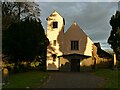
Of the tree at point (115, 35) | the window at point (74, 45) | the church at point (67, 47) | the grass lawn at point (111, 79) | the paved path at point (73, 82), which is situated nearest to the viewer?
the paved path at point (73, 82)

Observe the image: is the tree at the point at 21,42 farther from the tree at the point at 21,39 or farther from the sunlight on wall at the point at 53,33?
the sunlight on wall at the point at 53,33

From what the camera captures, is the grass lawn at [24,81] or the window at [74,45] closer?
the grass lawn at [24,81]

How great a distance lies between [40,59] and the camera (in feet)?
185

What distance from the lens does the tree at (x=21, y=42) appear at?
43406 millimetres

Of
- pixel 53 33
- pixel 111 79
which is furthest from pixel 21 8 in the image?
pixel 111 79

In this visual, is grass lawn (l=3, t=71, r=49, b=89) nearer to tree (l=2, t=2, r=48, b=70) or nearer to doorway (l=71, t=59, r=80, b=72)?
tree (l=2, t=2, r=48, b=70)

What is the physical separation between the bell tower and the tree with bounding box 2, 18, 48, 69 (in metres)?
10.4

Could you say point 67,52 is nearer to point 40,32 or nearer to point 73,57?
point 73,57

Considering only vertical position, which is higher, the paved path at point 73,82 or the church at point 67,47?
the church at point 67,47

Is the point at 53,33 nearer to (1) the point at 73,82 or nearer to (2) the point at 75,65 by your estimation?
(2) the point at 75,65

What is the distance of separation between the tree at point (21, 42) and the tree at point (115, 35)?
17.5 m

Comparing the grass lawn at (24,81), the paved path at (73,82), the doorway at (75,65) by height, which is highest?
the doorway at (75,65)

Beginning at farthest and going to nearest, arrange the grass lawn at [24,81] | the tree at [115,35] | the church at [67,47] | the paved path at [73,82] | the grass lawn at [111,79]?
the tree at [115,35] < the church at [67,47] < the grass lawn at [111,79] < the paved path at [73,82] < the grass lawn at [24,81]

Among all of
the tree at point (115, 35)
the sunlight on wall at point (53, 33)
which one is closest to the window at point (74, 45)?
the sunlight on wall at point (53, 33)
